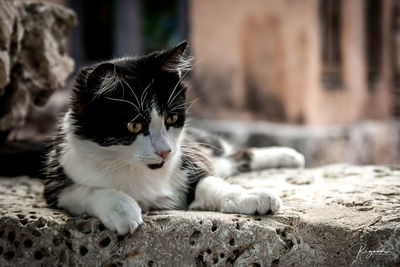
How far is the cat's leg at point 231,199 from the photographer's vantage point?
1802 millimetres

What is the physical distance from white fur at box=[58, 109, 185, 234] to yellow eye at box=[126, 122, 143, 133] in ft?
0.10

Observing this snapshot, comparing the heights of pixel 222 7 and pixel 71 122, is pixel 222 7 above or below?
above

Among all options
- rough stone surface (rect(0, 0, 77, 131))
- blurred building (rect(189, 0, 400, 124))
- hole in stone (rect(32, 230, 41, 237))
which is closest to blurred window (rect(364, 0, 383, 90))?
blurred building (rect(189, 0, 400, 124))

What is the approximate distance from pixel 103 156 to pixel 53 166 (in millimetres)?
349

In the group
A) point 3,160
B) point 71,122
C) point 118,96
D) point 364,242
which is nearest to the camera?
point 364,242

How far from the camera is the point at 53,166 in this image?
2148mm

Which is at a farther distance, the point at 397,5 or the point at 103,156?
the point at 397,5

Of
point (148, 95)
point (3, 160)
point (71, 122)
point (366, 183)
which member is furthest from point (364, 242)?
point (3, 160)

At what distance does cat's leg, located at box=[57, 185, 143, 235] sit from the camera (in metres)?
1.67

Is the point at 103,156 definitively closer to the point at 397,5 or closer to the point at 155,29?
the point at 155,29
